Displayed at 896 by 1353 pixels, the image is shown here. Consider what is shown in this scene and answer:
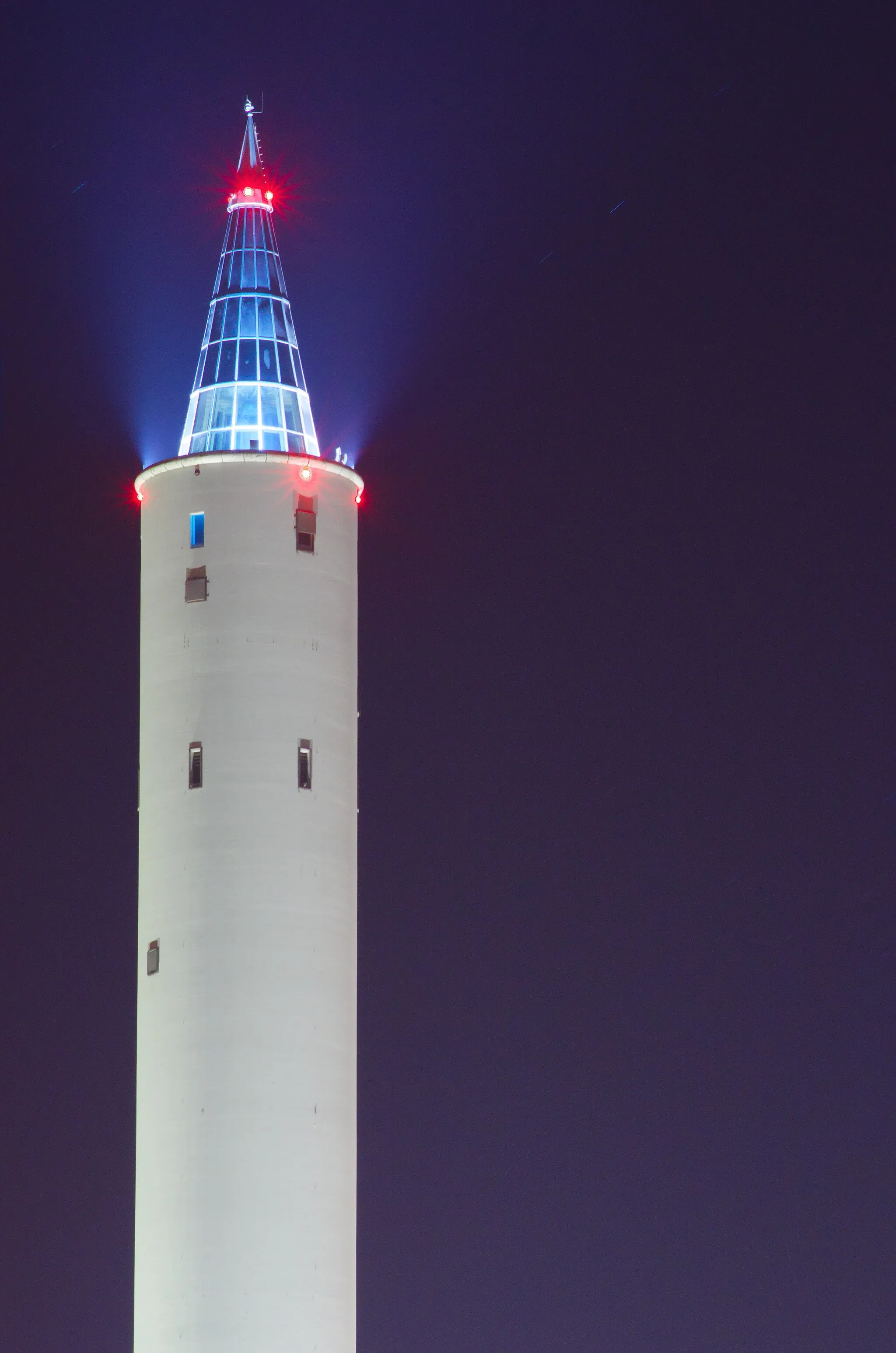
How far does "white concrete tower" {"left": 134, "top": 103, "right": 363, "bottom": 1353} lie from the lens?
6097 centimetres

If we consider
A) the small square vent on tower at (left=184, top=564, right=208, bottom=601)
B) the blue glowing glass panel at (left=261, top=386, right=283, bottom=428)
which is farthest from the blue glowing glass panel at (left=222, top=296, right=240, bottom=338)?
the small square vent on tower at (left=184, top=564, right=208, bottom=601)

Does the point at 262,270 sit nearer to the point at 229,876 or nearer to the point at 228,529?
the point at 228,529

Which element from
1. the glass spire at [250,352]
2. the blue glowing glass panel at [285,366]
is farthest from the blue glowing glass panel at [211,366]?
the blue glowing glass panel at [285,366]

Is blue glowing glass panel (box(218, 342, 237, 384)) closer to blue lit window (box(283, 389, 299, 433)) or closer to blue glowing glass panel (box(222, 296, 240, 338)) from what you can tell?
blue glowing glass panel (box(222, 296, 240, 338))

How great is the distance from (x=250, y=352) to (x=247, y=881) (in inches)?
507

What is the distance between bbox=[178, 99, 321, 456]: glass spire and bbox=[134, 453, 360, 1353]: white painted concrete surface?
133 cm

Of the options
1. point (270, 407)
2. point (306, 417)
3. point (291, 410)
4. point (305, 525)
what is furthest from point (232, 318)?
point (305, 525)

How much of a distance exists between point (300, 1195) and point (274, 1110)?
190cm

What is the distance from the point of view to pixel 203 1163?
61156 millimetres

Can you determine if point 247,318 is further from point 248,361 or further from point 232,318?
point 248,361

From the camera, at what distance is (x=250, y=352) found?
66.8 metres

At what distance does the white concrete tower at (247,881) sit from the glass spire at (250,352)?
0.27 feet

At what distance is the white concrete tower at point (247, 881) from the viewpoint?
6097 cm

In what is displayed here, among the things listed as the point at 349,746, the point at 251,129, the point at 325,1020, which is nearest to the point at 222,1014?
the point at 325,1020
